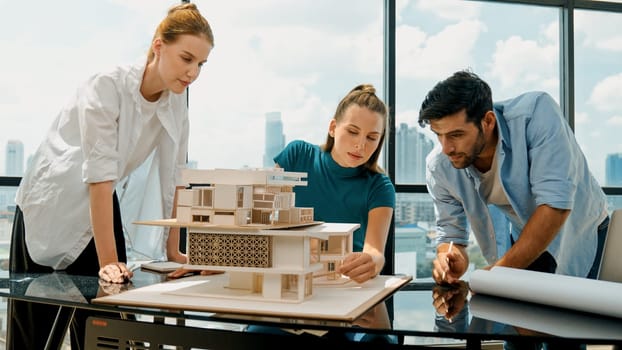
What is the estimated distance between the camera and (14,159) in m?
2.96

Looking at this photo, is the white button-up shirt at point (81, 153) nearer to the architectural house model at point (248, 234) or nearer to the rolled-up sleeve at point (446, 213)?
the architectural house model at point (248, 234)

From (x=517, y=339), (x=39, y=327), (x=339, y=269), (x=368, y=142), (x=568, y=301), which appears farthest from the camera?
(x=368, y=142)

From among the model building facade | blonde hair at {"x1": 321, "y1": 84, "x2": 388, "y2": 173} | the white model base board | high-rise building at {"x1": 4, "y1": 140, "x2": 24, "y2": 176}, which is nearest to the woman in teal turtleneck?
blonde hair at {"x1": 321, "y1": 84, "x2": 388, "y2": 173}

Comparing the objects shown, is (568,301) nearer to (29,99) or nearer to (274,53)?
(274,53)

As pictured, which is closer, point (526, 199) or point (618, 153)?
point (526, 199)

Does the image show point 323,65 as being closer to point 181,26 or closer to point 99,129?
point 181,26

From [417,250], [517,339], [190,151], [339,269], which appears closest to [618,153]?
[417,250]

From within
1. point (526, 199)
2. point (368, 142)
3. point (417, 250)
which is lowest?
point (417, 250)

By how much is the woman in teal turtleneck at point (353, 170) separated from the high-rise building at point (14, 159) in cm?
163

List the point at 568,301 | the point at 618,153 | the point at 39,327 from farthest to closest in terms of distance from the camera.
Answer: the point at 618,153 < the point at 39,327 < the point at 568,301

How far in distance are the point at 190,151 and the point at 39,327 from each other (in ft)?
5.57

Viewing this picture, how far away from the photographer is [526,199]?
185 centimetres

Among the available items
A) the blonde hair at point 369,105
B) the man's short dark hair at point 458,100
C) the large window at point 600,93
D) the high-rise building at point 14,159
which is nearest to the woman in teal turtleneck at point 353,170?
the blonde hair at point 369,105

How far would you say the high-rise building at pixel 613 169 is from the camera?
3822 mm
